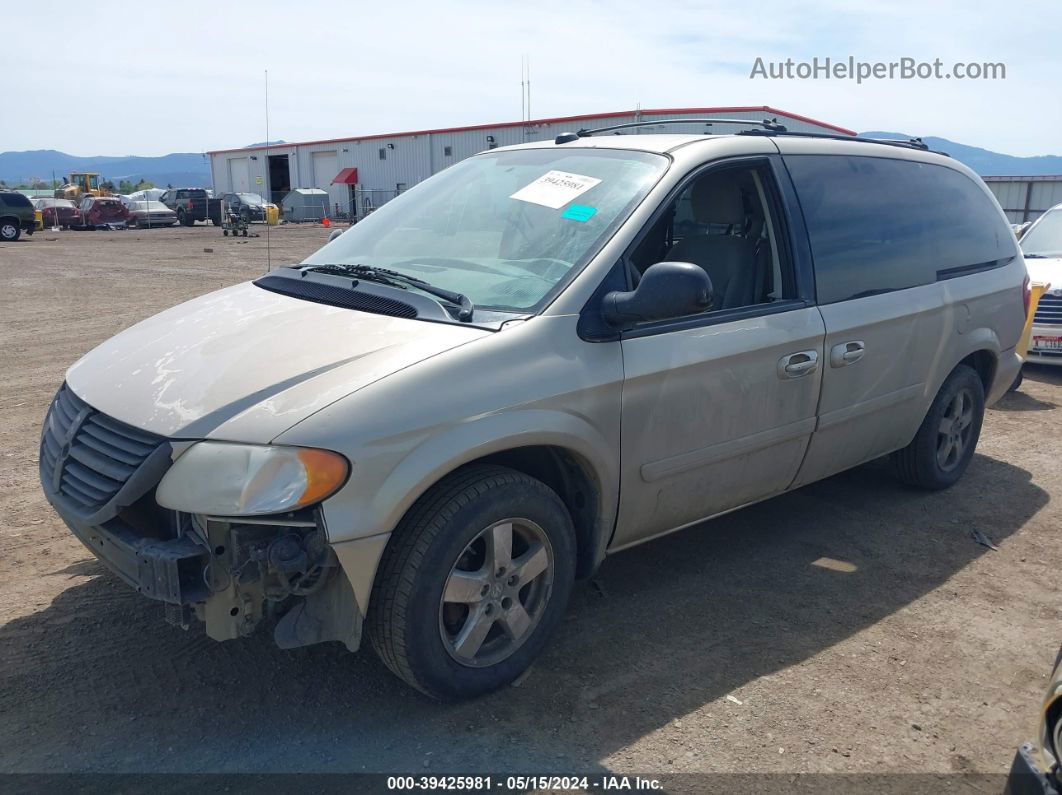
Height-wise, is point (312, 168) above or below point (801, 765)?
above

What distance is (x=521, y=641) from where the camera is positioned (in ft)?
10.6

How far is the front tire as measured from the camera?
2.88 metres

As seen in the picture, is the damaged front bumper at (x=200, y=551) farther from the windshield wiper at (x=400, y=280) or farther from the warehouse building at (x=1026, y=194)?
the warehouse building at (x=1026, y=194)

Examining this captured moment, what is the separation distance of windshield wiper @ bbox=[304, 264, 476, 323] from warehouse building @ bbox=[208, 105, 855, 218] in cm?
3199

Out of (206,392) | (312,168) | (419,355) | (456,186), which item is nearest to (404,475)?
(419,355)

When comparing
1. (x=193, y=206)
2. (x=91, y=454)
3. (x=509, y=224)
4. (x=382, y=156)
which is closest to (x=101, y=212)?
(x=193, y=206)

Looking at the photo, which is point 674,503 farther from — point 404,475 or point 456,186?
point 456,186

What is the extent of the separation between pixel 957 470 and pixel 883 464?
419 mm

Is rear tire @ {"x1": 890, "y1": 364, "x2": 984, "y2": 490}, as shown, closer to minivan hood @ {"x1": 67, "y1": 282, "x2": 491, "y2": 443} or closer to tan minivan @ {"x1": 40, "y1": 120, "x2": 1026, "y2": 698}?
tan minivan @ {"x1": 40, "y1": 120, "x2": 1026, "y2": 698}

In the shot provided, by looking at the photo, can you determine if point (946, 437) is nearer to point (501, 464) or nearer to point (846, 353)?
point (846, 353)

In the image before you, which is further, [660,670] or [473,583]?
[660,670]

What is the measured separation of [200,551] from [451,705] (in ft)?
3.33

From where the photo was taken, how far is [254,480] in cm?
265

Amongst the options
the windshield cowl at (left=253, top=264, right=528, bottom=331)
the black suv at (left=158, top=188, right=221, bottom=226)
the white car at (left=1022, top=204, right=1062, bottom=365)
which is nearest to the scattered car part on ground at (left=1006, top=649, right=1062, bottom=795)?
the windshield cowl at (left=253, top=264, right=528, bottom=331)
